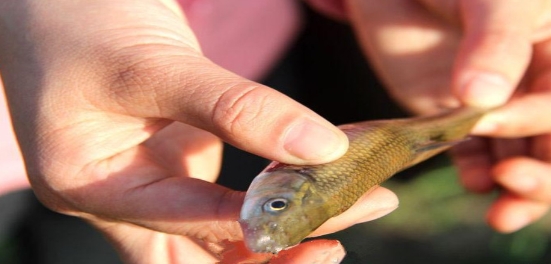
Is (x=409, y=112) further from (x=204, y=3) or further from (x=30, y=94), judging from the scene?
(x=30, y=94)

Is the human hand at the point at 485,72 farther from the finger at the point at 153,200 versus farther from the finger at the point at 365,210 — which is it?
the finger at the point at 153,200

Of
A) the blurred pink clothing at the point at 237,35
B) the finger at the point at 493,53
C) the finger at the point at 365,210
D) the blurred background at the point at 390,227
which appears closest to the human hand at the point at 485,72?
the finger at the point at 493,53

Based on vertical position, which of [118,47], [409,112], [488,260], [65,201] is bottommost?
[488,260]

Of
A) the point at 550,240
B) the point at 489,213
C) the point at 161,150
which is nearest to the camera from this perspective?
the point at 161,150

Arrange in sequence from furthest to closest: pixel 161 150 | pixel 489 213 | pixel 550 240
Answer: pixel 550 240 < pixel 489 213 < pixel 161 150

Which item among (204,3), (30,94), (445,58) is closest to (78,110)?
(30,94)

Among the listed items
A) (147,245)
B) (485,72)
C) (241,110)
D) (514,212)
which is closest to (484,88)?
(485,72)

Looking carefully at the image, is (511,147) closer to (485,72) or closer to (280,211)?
(485,72)
